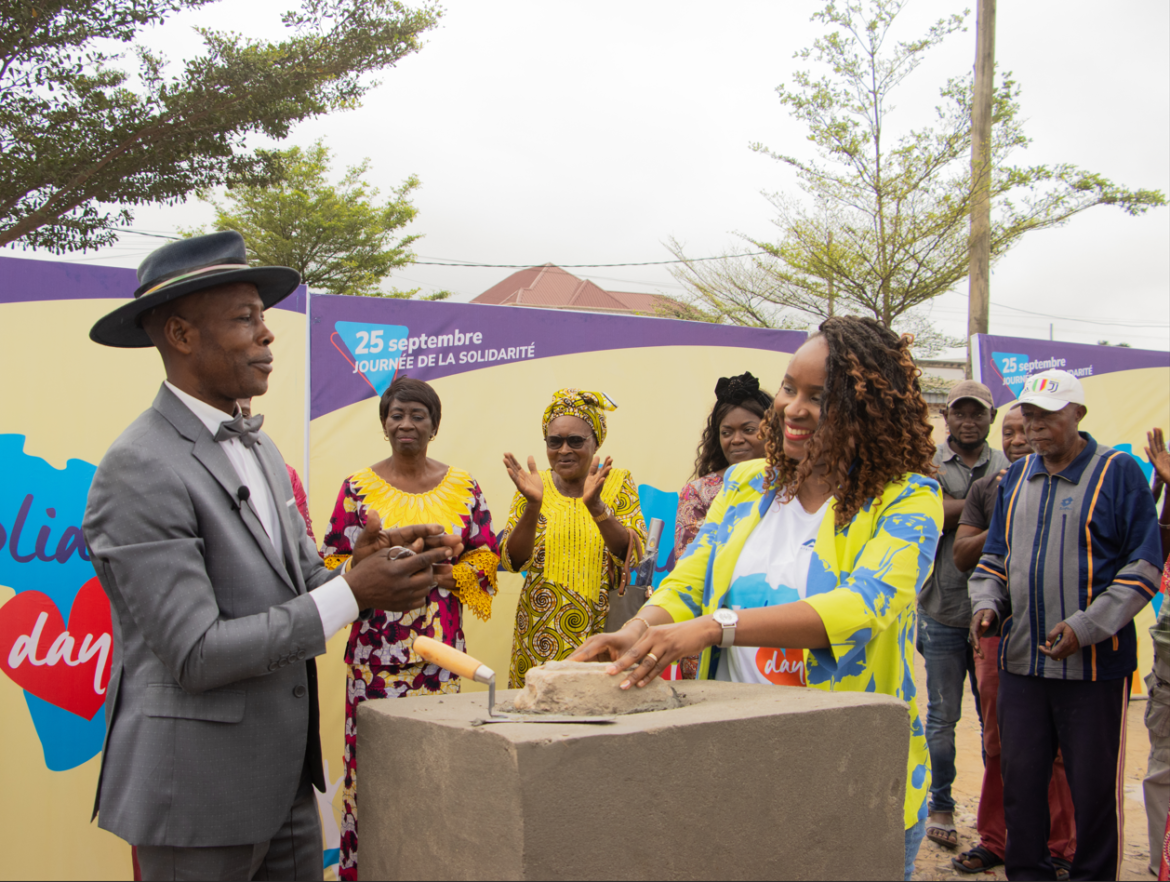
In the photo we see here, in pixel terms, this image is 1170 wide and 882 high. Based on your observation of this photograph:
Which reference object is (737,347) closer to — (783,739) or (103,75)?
(783,739)

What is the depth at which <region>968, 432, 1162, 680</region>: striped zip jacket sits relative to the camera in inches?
132

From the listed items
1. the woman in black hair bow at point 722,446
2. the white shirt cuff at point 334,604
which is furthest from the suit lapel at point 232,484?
the woman in black hair bow at point 722,446

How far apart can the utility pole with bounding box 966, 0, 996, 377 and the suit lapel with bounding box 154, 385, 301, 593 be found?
37.8 ft

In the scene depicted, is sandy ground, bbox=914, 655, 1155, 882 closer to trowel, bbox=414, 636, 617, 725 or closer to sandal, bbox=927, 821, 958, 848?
sandal, bbox=927, 821, 958, 848

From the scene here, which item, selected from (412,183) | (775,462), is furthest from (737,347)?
(412,183)

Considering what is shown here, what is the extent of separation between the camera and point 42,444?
348cm

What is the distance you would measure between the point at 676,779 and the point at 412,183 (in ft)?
69.4

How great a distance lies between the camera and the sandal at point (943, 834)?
13.5 ft

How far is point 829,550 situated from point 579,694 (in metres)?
0.72

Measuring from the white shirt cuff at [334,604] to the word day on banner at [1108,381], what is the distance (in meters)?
5.79

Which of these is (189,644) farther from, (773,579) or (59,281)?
(59,281)

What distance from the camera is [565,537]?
3879 mm

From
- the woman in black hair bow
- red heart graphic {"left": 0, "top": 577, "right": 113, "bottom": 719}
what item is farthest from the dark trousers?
red heart graphic {"left": 0, "top": 577, "right": 113, "bottom": 719}

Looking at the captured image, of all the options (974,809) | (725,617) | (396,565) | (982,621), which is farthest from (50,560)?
(974,809)
